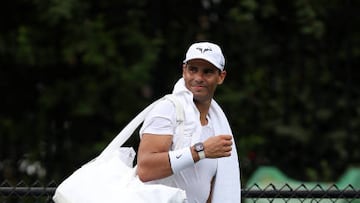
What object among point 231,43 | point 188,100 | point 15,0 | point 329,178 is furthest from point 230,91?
point 188,100

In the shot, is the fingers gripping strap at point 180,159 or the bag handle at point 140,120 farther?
the bag handle at point 140,120

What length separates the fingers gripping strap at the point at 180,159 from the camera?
4.55 metres

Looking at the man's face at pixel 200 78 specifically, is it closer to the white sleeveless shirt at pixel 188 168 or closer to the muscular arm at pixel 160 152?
the white sleeveless shirt at pixel 188 168

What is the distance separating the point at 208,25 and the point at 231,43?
33cm

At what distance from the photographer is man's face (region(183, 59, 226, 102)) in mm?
4785

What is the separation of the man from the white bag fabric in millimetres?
57

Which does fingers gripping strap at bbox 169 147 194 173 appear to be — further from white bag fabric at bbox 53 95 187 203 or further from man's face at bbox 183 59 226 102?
man's face at bbox 183 59 226 102

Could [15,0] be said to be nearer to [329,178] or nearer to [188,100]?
[329,178]

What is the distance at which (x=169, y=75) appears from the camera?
1177 cm

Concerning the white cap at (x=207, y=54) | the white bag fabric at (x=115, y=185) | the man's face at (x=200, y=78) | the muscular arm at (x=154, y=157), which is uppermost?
the white cap at (x=207, y=54)

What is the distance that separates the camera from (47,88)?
1163 cm

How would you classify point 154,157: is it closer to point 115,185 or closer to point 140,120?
point 115,185

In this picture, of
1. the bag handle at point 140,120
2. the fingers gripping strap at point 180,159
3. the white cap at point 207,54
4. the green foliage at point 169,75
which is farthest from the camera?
the green foliage at point 169,75

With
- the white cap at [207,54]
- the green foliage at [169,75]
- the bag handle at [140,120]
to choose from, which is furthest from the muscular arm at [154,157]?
the green foliage at [169,75]
